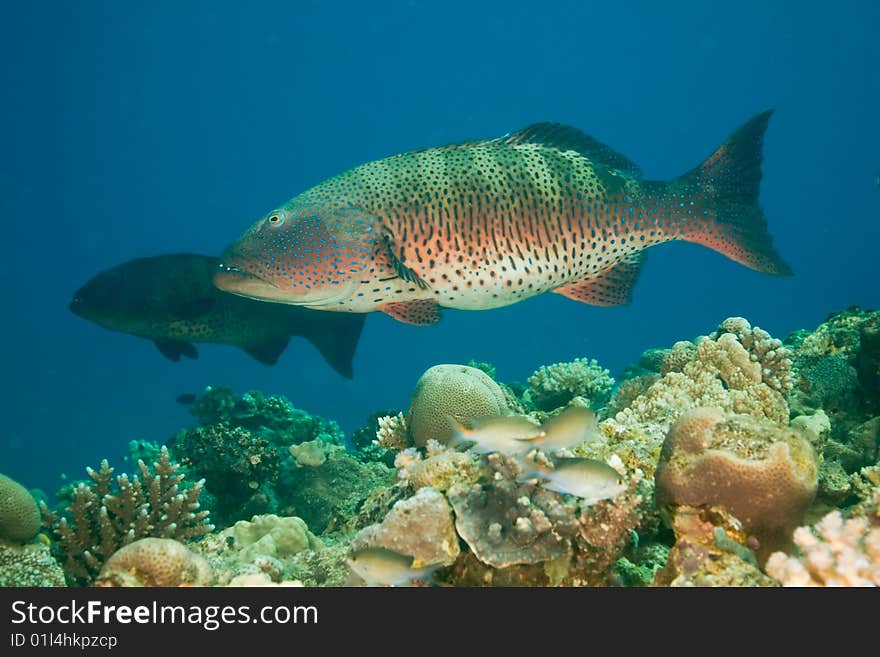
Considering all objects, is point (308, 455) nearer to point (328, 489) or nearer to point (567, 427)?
point (328, 489)

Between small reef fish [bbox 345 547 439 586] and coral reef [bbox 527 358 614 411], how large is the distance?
622 centimetres

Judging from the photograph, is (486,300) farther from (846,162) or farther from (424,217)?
(846,162)

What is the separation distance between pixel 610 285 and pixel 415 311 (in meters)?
2.17

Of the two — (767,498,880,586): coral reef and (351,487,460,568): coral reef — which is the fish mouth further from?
(767,498,880,586): coral reef

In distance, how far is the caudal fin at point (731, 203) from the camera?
5.32m

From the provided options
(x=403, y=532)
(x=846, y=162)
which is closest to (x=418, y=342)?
(x=846, y=162)

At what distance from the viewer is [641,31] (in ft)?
326

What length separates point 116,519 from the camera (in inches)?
176

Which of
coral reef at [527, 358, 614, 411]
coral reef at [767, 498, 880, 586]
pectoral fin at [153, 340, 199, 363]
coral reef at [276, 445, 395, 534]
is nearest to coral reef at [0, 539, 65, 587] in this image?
coral reef at [276, 445, 395, 534]

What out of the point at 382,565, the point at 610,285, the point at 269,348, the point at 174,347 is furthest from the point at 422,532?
the point at 174,347
